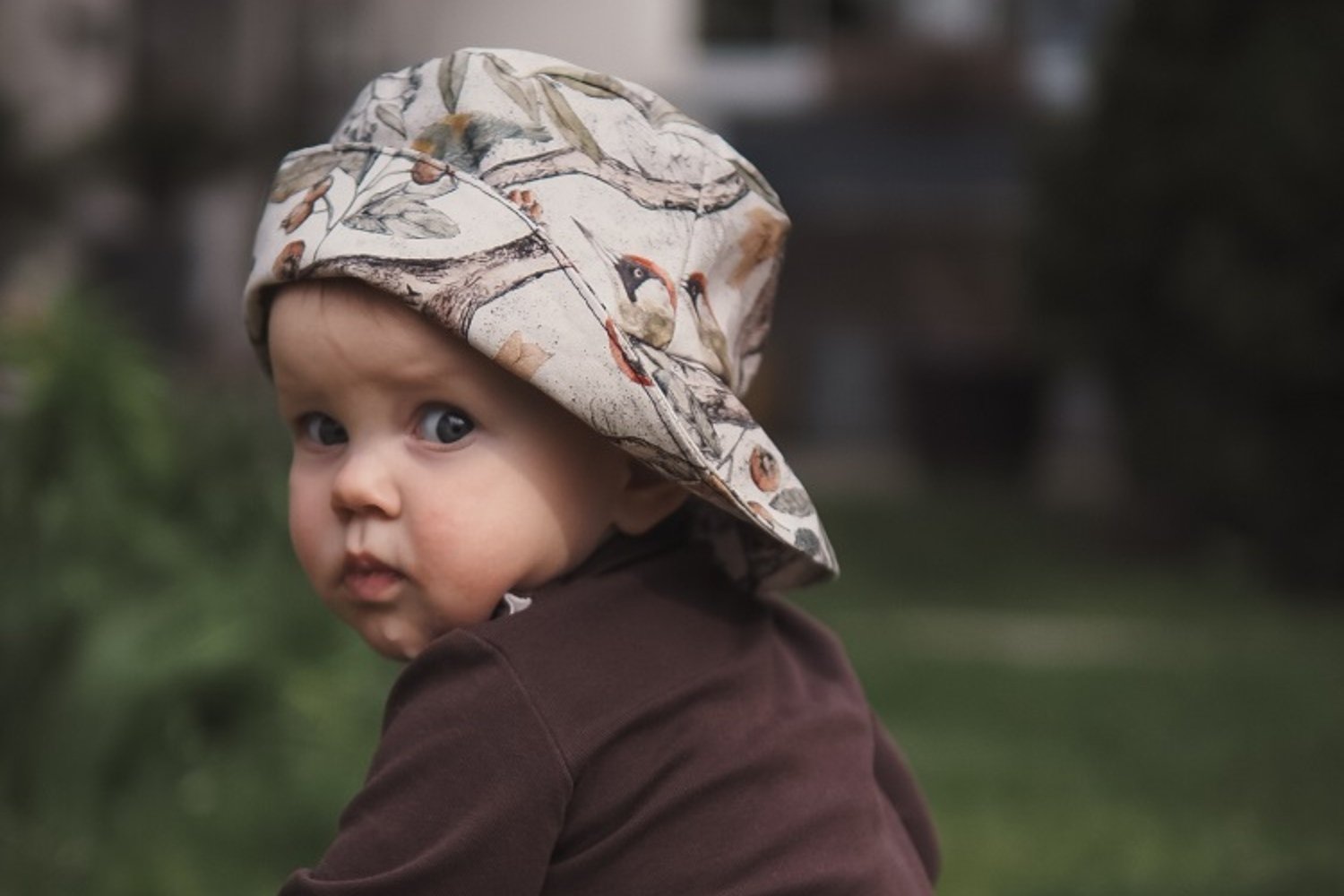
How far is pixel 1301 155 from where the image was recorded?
9.27 metres

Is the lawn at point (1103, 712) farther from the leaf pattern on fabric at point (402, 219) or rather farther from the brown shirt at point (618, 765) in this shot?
the leaf pattern on fabric at point (402, 219)

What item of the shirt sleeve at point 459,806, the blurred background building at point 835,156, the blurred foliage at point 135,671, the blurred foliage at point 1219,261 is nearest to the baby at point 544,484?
the shirt sleeve at point 459,806

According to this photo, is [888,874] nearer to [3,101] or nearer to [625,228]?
[625,228]

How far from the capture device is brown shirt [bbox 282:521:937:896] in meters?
1.92

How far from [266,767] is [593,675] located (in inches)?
83.3

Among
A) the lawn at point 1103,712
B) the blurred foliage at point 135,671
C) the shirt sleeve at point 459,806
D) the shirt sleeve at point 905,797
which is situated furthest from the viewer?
the lawn at point 1103,712

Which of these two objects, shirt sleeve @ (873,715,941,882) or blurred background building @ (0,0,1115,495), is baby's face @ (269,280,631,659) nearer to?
shirt sleeve @ (873,715,941,882)

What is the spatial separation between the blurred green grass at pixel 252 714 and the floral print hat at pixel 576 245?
62.2 inches

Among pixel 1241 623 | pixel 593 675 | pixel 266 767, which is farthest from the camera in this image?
pixel 1241 623

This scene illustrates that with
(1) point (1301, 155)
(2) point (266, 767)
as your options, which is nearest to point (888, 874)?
(2) point (266, 767)

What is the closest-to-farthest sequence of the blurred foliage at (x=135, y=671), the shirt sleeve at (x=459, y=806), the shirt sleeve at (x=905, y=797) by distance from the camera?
the shirt sleeve at (x=459, y=806) < the shirt sleeve at (x=905, y=797) < the blurred foliage at (x=135, y=671)

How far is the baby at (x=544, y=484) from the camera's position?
1958 millimetres

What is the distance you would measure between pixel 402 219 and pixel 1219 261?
816 centimetres

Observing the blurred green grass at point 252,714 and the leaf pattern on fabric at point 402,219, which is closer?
the leaf pattern on fabric at point 402,219
